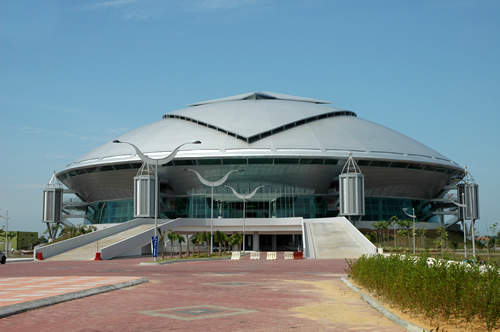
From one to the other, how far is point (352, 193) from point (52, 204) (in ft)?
150

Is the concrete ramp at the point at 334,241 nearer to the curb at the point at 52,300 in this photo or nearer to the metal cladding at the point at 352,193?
the metal cladding at the point at 352,193

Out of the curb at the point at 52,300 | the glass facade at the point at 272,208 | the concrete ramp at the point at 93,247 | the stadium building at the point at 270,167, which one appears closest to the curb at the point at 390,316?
the curb at the point at 52,300

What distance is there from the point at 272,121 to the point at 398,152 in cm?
1868

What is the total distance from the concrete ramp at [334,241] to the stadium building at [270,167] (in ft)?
40.0

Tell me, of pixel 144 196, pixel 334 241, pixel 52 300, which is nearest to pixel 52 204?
pixel 144 196

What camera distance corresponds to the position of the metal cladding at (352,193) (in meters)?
77.1

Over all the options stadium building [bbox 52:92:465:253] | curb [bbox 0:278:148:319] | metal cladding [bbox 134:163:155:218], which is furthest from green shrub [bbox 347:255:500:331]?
metal cladding [bbox 134:163:155:218]

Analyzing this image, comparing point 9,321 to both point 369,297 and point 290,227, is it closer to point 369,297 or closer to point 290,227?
point 369,297

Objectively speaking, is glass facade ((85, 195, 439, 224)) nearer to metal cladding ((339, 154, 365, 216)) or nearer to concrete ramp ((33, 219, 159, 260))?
metal cladding ((339, 154, 365, 216))

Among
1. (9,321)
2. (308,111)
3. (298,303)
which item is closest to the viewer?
(9,321)

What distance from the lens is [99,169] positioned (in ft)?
287

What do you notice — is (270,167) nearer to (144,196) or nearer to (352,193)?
(352,193)

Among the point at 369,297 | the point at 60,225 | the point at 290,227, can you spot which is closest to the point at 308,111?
the point at 290,227

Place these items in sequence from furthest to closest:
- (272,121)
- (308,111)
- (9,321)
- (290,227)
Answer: (308,111), (272,121), (290,227), (9,321)
